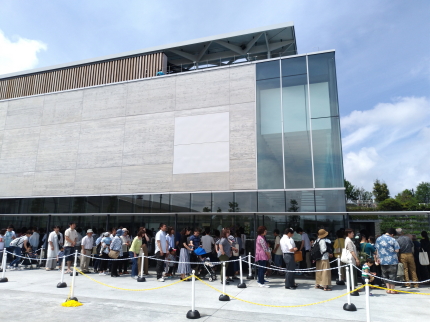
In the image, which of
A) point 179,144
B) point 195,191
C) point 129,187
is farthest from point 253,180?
point 129,187

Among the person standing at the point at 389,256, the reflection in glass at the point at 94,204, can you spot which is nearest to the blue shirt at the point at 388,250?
the person standing at the point at 389,256

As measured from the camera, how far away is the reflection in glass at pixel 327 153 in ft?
46.8

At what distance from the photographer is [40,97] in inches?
815

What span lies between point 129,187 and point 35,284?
7449 millimetres

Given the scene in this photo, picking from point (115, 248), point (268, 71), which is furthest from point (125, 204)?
point (268, 71)

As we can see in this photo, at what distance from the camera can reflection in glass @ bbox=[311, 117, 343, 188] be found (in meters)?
14.3

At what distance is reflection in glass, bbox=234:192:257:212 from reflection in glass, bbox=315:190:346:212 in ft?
9.41

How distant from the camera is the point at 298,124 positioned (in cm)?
1574

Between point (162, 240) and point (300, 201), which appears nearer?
point (162, 240)

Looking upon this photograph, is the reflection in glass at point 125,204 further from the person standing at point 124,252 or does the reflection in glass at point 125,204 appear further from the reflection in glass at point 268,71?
the reflection in glass at point 268,71

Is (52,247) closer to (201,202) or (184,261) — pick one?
(184,261)

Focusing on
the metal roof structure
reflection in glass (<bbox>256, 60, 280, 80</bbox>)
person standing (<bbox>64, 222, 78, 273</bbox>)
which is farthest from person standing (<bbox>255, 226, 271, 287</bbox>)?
the metal roof structure

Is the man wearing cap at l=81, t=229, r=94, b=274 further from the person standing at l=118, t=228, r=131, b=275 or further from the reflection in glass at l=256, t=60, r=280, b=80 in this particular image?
the reflection in glass at l=256, t=60, r=280, b=80

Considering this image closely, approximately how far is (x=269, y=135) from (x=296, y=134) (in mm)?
1315
